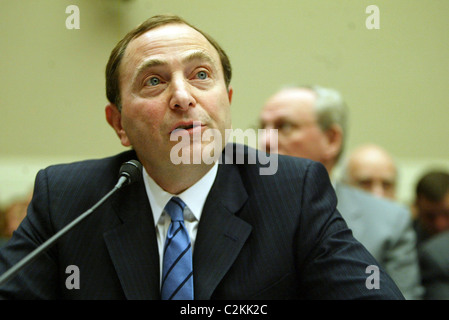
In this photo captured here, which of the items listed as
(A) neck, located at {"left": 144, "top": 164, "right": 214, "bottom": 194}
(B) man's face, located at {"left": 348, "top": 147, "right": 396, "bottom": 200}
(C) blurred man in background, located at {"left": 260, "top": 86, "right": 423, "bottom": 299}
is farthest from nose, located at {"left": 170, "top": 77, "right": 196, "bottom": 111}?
(B) man's face, located at {"left": 348, "top": 147, "right": 396, "bottom": 200}

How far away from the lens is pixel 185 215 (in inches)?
51.8

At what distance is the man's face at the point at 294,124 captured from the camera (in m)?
2.41

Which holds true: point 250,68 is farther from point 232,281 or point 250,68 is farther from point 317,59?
point 232,281

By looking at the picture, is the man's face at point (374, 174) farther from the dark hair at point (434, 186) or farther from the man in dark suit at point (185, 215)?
the man in dark suit at point (185, 215)

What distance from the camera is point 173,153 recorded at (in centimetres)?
125

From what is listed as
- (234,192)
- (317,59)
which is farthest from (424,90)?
(234,192)

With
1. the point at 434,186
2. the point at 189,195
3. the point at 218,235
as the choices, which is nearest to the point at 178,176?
the point at 189,195

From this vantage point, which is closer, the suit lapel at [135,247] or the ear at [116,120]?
the suit lapel at [135,247]

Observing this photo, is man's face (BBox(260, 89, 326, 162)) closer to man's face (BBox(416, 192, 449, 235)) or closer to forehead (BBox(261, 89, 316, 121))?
forehead (BBox(261, 89, 316, 121))

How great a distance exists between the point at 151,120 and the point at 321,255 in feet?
1.79

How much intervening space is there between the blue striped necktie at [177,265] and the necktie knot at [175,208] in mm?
12

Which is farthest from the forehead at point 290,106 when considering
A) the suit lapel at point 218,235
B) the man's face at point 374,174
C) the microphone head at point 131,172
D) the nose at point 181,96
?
the microphone head at point 131,172

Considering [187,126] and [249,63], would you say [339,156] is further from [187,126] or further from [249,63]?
[187,126]
